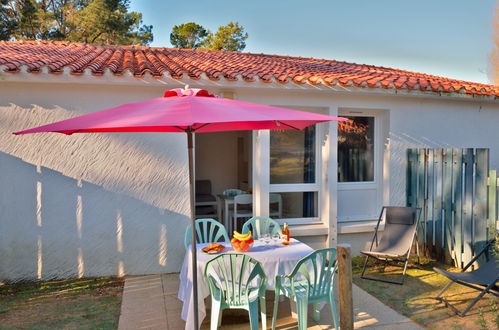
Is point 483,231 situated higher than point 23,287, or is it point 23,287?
point 483,231

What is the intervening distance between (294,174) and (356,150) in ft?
4.97

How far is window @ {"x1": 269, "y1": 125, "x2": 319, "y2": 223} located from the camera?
7848mm

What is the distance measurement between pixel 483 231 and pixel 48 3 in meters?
25.7

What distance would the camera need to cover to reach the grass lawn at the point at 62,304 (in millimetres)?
5152

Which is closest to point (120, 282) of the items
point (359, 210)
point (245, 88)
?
point (245, 88)

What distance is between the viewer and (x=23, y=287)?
6.44 metres

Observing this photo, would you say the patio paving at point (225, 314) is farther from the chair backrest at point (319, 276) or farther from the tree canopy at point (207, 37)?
the tree canopy at point (207, 37)

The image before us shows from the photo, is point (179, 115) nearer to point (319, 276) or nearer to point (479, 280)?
point (319, 276)

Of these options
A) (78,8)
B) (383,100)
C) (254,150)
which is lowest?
(254,150)

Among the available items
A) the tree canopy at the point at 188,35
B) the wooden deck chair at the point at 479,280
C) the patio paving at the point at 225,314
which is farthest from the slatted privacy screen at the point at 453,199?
the tree canopy at the point at 188,35

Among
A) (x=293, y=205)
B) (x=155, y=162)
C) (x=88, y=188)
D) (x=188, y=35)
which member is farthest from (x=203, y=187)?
(x=188, y=35)

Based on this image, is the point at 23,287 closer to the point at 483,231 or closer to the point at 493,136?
the point at 483,231

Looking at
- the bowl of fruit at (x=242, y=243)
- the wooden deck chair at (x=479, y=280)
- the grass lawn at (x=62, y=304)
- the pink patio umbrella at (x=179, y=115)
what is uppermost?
the pink patio umbrella at (x=179, y=115)

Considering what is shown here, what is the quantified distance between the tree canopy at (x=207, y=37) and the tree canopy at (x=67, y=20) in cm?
578
